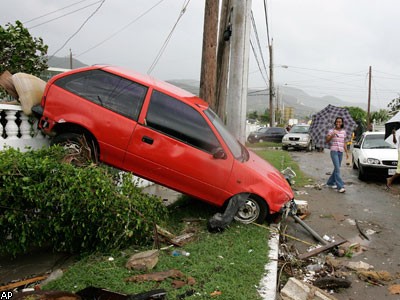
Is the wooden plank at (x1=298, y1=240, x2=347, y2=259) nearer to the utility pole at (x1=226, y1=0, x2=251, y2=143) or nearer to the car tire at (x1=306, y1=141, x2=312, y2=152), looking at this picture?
the utility pole at (x1=226, y1=0, x2=251, y2=143)

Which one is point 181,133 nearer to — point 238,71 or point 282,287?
point 282,287

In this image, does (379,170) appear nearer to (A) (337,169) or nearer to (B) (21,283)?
(A) (337,169)

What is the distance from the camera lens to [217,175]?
517cm

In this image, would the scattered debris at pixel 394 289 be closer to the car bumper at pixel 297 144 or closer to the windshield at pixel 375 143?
the windshield at pixel 375 143

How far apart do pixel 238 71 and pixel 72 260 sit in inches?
209

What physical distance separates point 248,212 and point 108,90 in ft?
9.11

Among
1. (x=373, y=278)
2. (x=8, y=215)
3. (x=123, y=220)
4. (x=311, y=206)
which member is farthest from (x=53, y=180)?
(x=311, y=206)

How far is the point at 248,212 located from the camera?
540 centimetres

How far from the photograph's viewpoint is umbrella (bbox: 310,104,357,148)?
9.48 meters

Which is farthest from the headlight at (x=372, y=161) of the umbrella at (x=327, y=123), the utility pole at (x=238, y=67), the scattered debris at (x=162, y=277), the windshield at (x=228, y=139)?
the scattered debris at (x=162, y=277)

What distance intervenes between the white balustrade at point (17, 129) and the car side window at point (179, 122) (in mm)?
1804

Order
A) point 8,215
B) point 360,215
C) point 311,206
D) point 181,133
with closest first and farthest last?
point 8,215
point 181,133
point 360,215
point 311,206

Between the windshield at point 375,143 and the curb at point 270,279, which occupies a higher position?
the windshield at point 375,143

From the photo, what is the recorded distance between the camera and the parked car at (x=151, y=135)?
5012 millimetres
